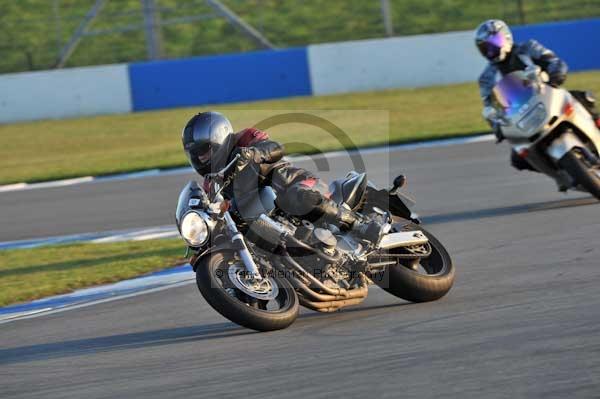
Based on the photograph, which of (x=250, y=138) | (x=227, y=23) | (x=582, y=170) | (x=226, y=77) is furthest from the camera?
(x=227, y=23)

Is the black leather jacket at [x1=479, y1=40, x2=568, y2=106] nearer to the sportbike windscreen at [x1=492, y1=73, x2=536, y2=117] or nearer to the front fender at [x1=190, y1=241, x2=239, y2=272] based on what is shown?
the sportbike windscreen at [x1=492, y1=73, x2=536, y2=117]

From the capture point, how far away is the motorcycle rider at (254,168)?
641 centimetres

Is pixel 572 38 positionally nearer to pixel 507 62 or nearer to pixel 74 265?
pixel 507 62

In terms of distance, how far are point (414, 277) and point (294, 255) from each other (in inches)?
30.4

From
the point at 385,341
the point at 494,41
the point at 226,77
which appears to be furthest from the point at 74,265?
the point at 226,77

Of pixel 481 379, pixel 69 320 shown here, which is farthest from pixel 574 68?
pixel 481 379

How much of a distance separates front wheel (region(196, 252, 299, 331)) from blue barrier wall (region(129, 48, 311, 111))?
17.5 m

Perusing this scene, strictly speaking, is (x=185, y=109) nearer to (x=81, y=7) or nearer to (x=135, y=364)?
(x=81, y=7)

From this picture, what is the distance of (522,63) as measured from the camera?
1043 centimetres

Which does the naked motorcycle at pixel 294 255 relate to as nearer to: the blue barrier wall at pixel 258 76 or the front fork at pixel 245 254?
the front fork at pixel 245 254

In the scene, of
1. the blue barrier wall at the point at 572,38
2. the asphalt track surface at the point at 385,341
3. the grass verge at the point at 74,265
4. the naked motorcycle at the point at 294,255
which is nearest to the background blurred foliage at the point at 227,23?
the blue barrier wall at the point at 572,38

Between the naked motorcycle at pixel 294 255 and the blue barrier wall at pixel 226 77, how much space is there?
665 inches

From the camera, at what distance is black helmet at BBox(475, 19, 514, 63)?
Answer: 10336 mm

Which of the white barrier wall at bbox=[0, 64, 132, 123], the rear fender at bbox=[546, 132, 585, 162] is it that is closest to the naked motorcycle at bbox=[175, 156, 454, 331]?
the rear fender at bbox=[546, 132, 585, 162]
